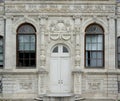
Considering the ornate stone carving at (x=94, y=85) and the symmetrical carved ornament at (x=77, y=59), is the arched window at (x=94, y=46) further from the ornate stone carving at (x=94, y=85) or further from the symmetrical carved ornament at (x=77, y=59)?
the ornate stone carving at (x=94, y=85)

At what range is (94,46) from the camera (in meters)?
24.7

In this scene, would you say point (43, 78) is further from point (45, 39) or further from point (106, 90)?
point (106, 90)

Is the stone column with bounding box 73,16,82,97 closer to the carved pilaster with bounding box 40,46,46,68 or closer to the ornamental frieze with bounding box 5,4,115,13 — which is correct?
the ornamental frieze with bounding box 5,4,115,13

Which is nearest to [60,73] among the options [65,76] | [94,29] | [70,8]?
[65,76]

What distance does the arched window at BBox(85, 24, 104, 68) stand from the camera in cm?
2469

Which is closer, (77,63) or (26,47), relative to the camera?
(77,63)

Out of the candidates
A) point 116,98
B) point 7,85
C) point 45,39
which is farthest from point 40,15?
point 116,98

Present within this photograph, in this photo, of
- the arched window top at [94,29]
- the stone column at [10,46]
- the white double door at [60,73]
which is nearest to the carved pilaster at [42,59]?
the white double door at [60,73]

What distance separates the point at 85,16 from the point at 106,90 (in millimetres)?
4746

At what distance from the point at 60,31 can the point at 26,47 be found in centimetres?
237

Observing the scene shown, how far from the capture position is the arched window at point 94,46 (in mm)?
24688

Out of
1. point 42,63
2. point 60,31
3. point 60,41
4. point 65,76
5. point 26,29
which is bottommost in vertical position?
point 65,76

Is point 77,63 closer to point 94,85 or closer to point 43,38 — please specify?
point 94,85

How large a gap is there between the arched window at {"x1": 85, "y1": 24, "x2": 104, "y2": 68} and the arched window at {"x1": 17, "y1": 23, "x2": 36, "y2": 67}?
3337 mm
